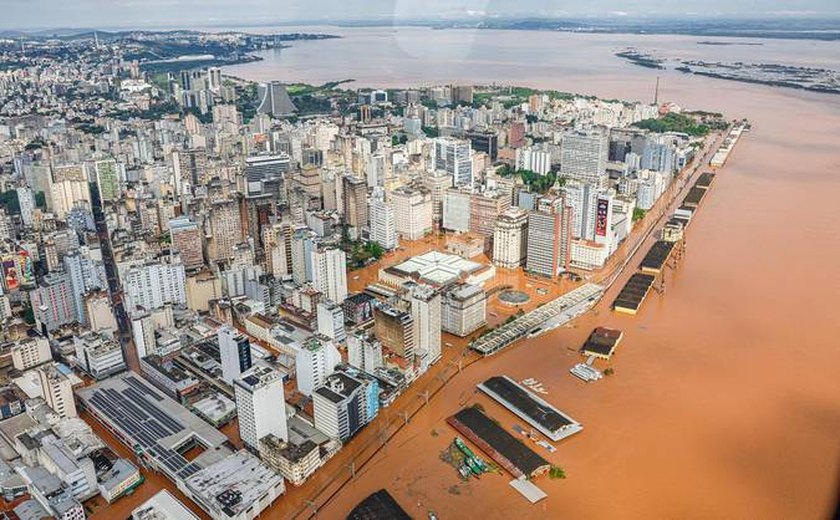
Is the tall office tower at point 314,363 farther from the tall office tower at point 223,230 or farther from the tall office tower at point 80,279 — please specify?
the tall office tower at point 223,230

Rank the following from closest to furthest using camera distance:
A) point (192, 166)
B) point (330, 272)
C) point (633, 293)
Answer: point (330, 272) → point (633, 293) → point (192, 166)

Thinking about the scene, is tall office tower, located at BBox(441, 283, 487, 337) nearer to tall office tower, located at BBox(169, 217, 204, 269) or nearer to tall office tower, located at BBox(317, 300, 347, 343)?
tall office tower, located at BBox(317, 300, 347, 343)

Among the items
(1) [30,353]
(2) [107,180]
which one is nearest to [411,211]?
(1) [30,353]

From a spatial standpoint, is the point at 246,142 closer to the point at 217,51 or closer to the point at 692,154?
the point at 692,154

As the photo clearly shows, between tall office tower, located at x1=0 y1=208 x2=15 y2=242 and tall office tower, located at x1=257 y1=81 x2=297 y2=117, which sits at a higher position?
tall office tower, located at x1=257 y1=81 x2=297 y2=117

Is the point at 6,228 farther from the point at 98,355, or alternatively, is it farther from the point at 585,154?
the point at 585,154

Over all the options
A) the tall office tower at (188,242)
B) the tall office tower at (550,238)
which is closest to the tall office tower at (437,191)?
the tall office tower at (550,238)

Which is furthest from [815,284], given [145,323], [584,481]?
[145,323]

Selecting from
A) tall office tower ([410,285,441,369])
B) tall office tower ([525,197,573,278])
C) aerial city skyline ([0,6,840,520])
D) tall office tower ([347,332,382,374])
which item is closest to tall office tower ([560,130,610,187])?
aerial city skyline ([0,6,840,520])
